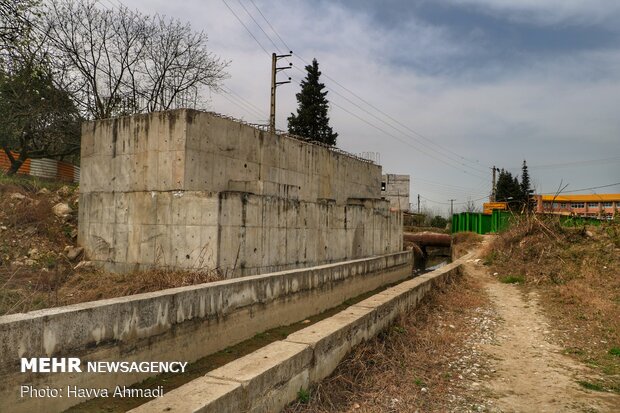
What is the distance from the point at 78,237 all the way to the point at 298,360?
9214 millimetres

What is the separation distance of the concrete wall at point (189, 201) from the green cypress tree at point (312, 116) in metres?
28.3

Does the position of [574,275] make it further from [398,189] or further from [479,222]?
[398,189]

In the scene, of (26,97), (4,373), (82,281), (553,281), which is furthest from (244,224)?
(26,97)

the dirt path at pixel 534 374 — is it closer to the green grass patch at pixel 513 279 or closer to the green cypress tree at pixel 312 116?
the green grass patch at pixel 513 279

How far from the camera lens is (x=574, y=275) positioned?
12.3 meters

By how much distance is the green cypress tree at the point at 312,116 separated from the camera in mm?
40938

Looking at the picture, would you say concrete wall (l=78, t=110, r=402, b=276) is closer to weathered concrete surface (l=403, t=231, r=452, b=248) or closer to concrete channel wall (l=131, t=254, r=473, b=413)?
concrete channel wall (l=131, t=254, r=473, b=413)

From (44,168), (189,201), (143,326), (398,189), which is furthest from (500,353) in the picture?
(398,189)

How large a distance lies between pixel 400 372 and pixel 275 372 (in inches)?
85.9

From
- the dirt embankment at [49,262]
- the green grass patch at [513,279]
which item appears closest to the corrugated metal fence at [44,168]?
the dirt embankment at [49,262]

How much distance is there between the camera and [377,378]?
16.1 feet

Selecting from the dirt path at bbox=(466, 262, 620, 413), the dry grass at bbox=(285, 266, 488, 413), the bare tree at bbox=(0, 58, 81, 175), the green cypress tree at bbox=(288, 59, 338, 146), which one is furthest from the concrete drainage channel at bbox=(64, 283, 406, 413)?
the green cypress tree at bbox=(288, 59, 338, 146)

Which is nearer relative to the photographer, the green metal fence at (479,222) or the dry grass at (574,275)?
the dry grass at (574,275)

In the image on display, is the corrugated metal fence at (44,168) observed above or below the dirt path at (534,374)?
above
